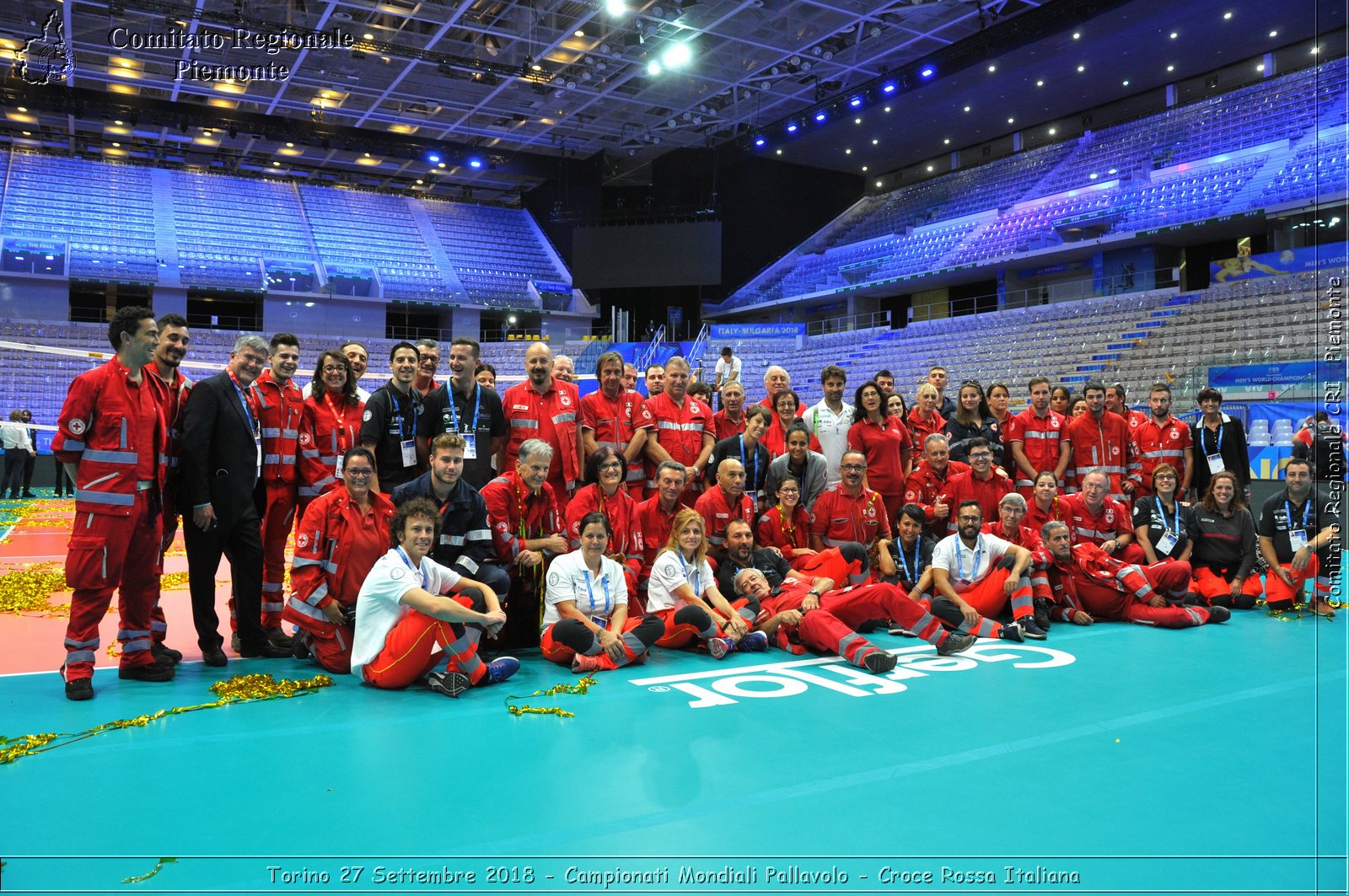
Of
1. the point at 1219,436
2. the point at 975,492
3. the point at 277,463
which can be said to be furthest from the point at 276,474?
the point at 1219,436

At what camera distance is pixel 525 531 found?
5527mm

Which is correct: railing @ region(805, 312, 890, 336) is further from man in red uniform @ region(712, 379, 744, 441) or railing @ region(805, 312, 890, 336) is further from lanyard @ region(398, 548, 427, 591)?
lanyard @ region(398, 548, 427, 591)

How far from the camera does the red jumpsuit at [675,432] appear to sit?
22.0 feet

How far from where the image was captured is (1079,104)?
25.1 m

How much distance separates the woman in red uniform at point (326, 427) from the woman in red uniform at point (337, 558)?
15.5 inches

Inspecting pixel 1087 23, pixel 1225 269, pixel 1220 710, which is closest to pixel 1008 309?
pixel 1225 269

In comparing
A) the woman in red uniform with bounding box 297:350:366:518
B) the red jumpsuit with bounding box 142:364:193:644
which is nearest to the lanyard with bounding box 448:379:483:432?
the woman in red uniform with bounding box 297:350:366:518

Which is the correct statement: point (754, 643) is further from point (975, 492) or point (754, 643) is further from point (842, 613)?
point (975, 492)

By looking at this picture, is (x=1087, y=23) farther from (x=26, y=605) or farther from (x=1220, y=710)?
(x=26, y=605)

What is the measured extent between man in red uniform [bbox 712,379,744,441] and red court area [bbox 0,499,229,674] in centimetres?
396

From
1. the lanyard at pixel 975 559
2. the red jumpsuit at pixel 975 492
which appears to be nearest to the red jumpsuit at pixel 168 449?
the lanyard at pixel 975 559

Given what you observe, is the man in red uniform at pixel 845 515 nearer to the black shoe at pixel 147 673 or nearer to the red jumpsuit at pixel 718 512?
the red jumpsuit at pixel 718 512

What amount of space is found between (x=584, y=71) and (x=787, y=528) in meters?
18.5

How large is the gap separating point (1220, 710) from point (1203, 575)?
358cm
